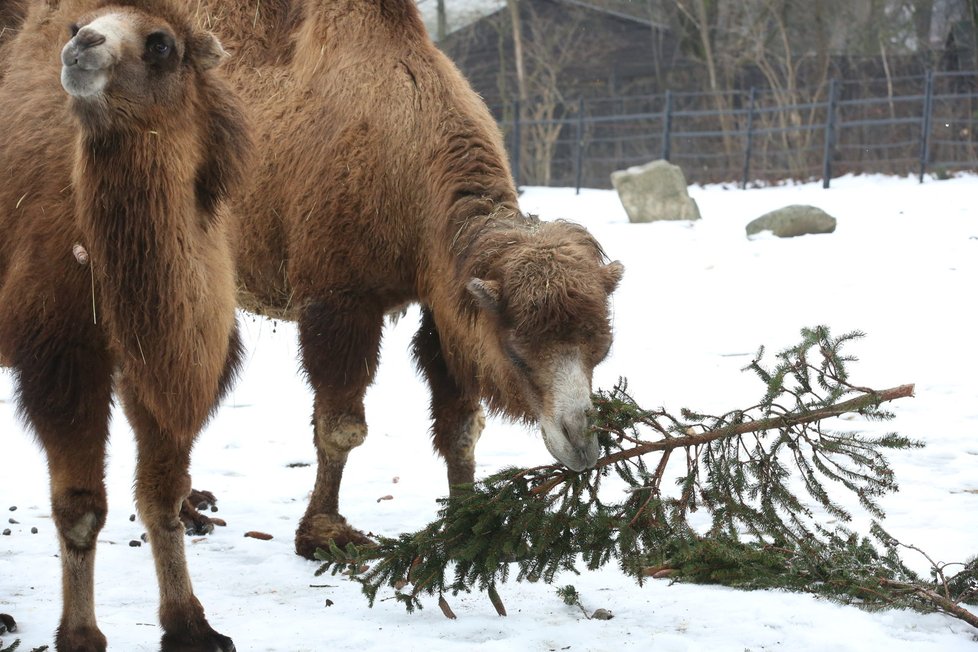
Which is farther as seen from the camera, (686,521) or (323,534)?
(323,534)

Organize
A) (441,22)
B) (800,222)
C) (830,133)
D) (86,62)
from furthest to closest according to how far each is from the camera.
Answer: (441,22) → (830,133) → (800,222) → (86,62)

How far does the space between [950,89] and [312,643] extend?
67.5ft

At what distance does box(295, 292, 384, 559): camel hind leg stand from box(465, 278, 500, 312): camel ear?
100 centimetres

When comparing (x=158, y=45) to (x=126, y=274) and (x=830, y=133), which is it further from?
(x=830, y=133)

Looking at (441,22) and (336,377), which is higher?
(441,22)

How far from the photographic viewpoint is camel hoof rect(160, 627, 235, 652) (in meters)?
3.79

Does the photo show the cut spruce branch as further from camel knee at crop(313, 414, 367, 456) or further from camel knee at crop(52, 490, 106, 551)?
camel knee at crop(313, 414, 367, 456)

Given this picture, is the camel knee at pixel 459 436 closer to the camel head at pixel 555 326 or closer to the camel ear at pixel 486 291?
the camel head at pixel 555 326

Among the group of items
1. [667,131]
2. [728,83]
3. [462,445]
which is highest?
[728,83]

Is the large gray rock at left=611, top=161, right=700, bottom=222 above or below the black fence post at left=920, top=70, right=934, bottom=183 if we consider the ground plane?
below

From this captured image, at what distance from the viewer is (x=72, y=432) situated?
3.66m

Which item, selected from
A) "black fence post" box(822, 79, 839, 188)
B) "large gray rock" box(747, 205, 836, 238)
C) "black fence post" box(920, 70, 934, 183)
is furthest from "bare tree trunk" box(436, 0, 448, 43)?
"large gray rock" box(747, 205, 836, 238)

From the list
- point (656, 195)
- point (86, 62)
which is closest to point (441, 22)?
point (656, 195)

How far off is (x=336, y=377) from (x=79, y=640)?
5.91 feet
